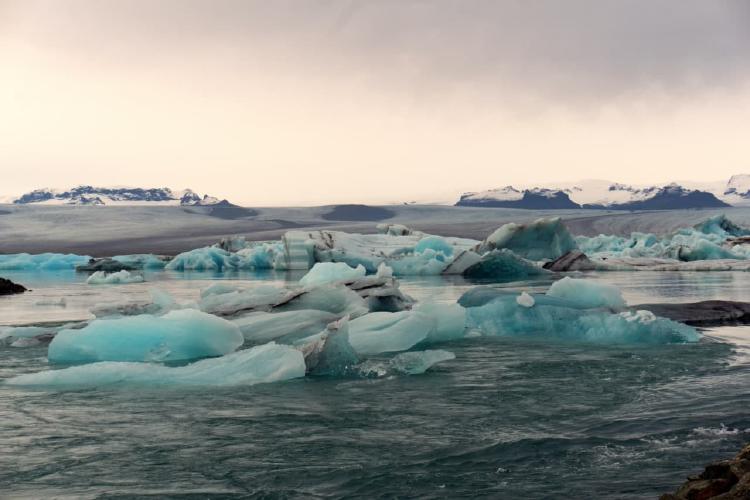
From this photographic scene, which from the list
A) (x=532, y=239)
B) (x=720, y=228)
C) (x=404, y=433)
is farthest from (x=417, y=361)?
(x=720, y=228)

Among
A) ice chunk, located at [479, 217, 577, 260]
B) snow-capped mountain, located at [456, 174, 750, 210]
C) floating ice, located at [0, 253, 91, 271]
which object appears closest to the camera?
ice chunk, located at [479, 217, 577, 260]

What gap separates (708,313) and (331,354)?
5.10 meters

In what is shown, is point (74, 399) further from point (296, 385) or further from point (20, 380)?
point (296, 385)

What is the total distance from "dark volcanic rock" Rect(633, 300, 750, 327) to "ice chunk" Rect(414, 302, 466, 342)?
2.64m

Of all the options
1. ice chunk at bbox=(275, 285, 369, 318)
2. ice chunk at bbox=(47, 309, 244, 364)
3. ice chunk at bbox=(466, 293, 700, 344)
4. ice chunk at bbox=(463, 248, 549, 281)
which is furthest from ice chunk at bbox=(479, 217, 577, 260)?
ice chunk at bbox=(47, 309, 244, 364)

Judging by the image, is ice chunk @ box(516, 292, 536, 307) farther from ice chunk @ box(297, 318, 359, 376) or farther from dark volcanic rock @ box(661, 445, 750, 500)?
dark volcanic rock @ box(661, 445, 750, 500)

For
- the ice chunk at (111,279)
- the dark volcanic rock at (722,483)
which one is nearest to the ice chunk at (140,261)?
the ice chunk at (111,279)

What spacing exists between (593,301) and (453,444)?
5.48 m

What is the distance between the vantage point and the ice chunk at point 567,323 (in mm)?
7379

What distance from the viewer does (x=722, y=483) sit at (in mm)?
2393

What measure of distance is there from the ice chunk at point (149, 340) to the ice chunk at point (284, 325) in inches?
33.0

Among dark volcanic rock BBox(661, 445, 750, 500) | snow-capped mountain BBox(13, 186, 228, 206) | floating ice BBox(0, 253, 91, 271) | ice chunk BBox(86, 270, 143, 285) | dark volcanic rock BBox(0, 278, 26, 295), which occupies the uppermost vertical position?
snow-capped mountain BBox(13, 186, 228, 206)

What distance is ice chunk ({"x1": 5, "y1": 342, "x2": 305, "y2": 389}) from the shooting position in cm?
555

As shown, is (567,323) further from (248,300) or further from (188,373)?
(188,373)
